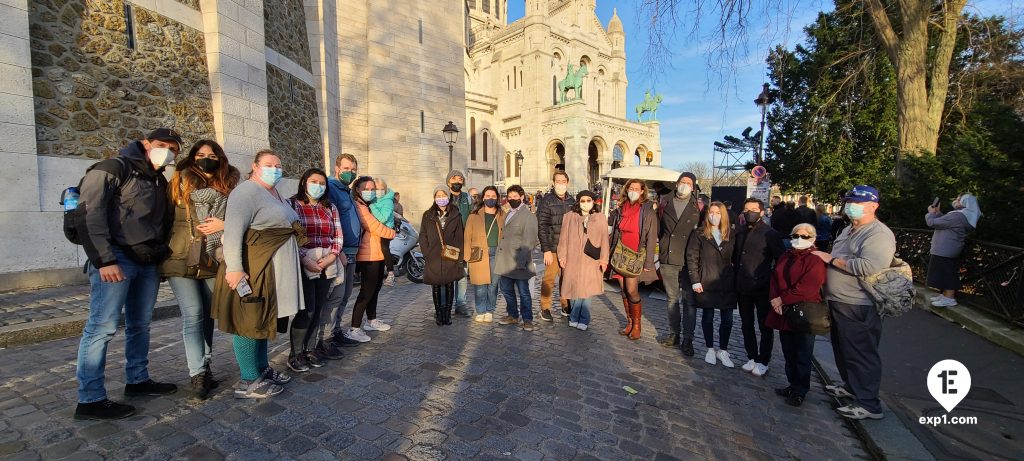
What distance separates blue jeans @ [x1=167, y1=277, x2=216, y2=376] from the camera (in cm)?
320

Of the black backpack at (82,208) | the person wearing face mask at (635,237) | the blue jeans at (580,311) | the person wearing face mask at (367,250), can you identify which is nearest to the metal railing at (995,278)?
the person wearing face mask at (635,237)

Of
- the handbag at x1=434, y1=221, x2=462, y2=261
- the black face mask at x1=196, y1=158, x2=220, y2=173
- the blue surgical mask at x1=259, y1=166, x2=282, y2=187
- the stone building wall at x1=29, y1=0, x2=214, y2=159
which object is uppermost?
the stone building wall at x1=29, y1=0, x2=214, y2=159

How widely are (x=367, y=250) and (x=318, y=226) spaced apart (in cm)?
95

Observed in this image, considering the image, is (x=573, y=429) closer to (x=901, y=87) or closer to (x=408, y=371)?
(x=408, y=371)

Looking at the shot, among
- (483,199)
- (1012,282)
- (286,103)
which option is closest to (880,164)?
(1012,282)

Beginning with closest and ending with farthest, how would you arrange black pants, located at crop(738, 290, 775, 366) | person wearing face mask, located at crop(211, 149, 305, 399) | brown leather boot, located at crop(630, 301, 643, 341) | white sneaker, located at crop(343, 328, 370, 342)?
person wearing face mask, located at crop(211, 149, 305, 399)
black pants, located at crop(738, 290, 775, 366)
white sneaker, located at crop(343, 328, 370, 342)
brown leather boot, located at crop(630, 301, 643, 341)

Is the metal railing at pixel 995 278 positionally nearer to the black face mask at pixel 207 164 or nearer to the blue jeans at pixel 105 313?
the black face mask at pixel 207 164

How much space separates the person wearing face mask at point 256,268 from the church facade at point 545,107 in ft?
108

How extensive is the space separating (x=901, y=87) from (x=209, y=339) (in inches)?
507

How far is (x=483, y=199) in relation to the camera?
5711 mm

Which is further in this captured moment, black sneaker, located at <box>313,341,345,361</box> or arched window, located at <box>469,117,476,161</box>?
arched window, located at <box>469,117,476,161</box>

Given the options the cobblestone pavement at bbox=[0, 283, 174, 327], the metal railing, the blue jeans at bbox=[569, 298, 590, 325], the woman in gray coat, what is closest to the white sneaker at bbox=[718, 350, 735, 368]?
the blue jeans at bbox=[569, 298, 590, 325]

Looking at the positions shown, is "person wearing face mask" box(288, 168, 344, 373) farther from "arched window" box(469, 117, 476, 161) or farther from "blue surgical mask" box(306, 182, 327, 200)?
"arched window" box(469, 117, 476, 161)

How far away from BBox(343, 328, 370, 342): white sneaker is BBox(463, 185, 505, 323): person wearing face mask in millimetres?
1537
